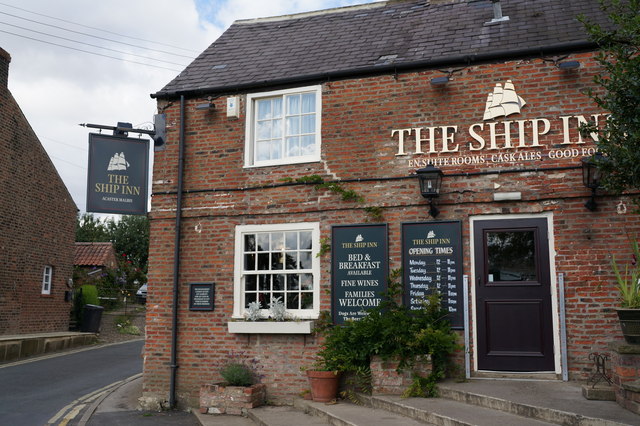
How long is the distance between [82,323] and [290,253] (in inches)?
604

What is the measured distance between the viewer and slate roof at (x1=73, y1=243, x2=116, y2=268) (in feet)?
102

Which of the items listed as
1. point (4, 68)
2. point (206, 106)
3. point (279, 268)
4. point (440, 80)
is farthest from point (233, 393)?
point (4, 68)

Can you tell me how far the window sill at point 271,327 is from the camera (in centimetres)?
931

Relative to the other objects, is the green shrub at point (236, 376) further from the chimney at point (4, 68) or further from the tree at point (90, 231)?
the tree at point (90, 231)

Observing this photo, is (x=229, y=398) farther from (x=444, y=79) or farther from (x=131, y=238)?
(x=131, y=238)

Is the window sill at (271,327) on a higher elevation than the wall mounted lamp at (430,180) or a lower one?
lower

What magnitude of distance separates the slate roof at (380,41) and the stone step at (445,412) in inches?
205

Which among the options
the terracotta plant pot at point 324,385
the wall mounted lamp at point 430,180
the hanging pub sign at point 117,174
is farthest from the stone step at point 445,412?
the hanging pub sign at point 117,174

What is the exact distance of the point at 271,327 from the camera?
9.49 m

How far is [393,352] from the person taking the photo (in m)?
8.34

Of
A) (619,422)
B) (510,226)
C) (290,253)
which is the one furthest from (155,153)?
(619,422)

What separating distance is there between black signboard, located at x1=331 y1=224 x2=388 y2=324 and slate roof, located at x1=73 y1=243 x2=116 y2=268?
24.5m

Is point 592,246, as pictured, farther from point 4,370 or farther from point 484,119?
point 4,370

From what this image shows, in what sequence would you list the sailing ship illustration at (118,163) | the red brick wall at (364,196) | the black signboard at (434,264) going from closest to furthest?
1. the red brick wall at (364,196)
2. the black signboard at (434,264)
3. the sailing ship illustration at (118,163)
